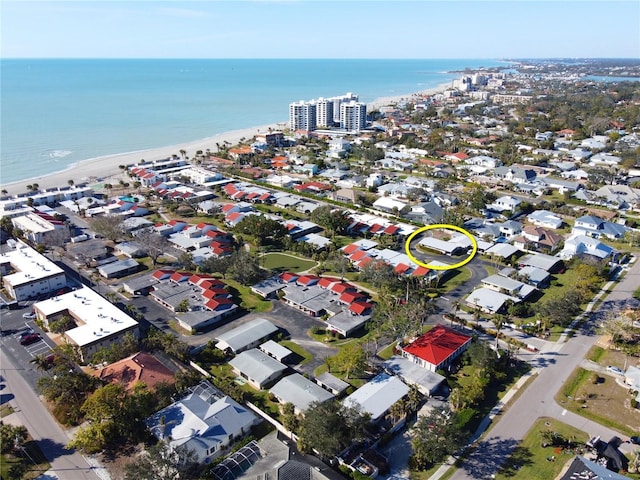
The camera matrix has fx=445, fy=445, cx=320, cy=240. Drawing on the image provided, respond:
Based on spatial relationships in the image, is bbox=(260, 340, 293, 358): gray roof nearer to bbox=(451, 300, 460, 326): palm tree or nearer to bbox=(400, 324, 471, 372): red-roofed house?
bbox=(400, 324, 471, 372): red-roofed house

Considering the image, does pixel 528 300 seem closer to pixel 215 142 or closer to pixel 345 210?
pixel 345 210

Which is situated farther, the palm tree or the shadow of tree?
the palm tree

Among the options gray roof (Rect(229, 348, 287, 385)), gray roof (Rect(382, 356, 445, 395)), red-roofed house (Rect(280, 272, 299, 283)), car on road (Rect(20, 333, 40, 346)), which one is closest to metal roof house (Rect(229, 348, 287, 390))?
gray roof (Rect(229, 348, 287, 385))

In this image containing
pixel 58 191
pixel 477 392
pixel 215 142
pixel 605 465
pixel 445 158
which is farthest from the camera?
pixel 215 142

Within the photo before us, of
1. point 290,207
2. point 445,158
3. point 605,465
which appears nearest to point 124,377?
point 605,465

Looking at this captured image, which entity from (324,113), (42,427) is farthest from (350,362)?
(324,113)
